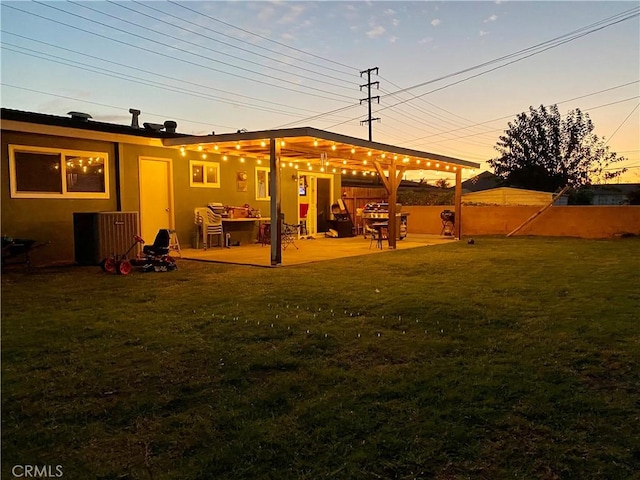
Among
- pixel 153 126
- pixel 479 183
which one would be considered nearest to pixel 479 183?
pixel 479 183

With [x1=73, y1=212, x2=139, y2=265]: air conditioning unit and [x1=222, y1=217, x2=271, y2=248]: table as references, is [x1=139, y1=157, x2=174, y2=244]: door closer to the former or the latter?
[x1=222, y1=217, x2=271, y2=248]: table

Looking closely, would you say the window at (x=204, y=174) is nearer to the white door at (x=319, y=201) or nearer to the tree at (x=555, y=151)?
the white door at (x=319, y=201)

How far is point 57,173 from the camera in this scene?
8.41 metres

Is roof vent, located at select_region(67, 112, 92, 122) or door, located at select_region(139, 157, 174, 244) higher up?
roof vent, located at select_region(67, 112, 92, 122)

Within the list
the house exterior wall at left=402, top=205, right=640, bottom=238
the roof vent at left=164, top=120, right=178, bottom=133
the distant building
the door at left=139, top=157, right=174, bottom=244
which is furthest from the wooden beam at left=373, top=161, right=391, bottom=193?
the distant building

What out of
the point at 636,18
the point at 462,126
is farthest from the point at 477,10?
the point at 462,126

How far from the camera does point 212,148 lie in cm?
1063

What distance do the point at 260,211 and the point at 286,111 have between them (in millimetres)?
14613

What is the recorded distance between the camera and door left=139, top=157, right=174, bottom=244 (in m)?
9.89

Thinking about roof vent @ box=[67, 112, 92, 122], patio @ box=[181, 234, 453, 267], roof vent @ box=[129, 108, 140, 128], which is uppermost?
roof vent @ box=[129, 108, 140, 128]

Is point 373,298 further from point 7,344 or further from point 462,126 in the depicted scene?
point 462,126

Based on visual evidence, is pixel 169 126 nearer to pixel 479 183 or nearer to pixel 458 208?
pixel 458 208

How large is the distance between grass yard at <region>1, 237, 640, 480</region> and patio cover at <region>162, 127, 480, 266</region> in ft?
10.9

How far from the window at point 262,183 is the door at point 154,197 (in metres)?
2.98
